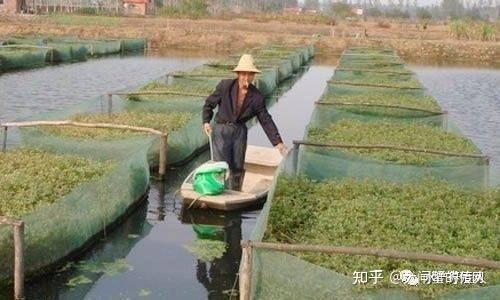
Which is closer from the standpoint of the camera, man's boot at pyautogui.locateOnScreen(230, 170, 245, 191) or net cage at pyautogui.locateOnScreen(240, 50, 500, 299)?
net cage at pyautogui.locateOnScreen(240, 50, 500, 299)

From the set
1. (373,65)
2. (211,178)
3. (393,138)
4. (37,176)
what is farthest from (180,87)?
(373,65)

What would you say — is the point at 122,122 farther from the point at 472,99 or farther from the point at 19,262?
the point at 472,99

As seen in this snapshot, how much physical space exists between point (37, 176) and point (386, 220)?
4.64 metres

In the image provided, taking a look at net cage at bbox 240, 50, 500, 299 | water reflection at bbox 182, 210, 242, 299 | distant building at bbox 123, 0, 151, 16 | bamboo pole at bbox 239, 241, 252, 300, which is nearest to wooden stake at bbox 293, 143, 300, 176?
net cage at bbox 240, 50, 500, 299

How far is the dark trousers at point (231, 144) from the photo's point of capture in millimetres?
9641

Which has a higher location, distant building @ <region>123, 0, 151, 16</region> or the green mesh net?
distant building @ <region>123, 0, 151, 16</region>

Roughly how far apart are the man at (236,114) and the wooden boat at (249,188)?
0.58 meters

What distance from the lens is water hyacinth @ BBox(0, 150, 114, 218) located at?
8.03 m

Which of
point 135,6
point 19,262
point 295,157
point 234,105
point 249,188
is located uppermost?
point 135,6

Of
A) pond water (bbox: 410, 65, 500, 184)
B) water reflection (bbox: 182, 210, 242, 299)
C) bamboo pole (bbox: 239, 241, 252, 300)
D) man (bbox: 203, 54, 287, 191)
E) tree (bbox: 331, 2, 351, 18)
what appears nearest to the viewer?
bamboo pole (bbox: 239, 241, 252, 300)

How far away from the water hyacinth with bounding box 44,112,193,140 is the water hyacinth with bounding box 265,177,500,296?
4144mm

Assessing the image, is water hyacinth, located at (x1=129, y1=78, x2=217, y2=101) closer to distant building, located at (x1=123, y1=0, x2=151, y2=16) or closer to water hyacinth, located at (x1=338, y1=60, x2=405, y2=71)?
water hyacinth, located at (x1=338, y1=60, x2=405, y2=71)

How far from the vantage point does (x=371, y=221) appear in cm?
812

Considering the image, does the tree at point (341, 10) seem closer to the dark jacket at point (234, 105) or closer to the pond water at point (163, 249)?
the pond water at point (163, 249)
